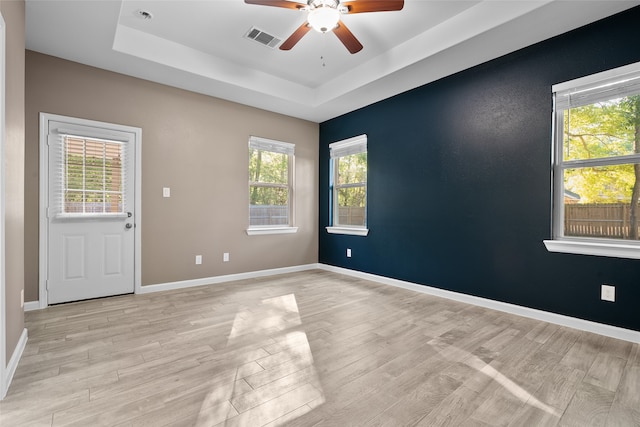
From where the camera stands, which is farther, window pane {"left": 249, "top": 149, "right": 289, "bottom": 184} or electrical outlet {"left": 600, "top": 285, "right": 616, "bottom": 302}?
window pane {"left": 249, "top": 149, "right": 289, "bottom": 184}

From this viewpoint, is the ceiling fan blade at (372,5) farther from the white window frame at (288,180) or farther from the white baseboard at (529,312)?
the white baseboard at (529,312)

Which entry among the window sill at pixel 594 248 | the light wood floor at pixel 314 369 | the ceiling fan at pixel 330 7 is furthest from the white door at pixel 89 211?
the window sill at pixel 594 248

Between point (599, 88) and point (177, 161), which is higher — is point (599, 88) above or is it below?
above

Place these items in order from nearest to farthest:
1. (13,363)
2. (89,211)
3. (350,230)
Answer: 1. (13,363)
2. (89,211)
3. (350,230)

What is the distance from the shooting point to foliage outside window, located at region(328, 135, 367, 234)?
491cm

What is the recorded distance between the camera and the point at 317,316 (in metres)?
3.04

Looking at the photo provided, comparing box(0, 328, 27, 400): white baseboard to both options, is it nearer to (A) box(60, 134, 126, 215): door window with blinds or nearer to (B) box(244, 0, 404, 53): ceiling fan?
(A) box(60, 134, 126, 215): door window with blinds

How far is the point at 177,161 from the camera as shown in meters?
4.07

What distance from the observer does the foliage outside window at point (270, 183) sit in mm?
4883

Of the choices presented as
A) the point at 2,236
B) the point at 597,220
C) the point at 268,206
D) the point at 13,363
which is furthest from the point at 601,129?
the point at 13,363

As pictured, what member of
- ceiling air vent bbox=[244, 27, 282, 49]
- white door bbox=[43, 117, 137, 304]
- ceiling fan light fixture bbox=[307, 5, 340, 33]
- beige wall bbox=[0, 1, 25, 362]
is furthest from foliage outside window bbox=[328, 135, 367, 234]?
beige wall bbox=[0, 1, 25, 362]

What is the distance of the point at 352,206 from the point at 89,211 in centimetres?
359

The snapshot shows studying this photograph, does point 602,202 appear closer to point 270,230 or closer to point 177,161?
point 270,230

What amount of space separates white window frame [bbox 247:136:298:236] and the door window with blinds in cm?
175
